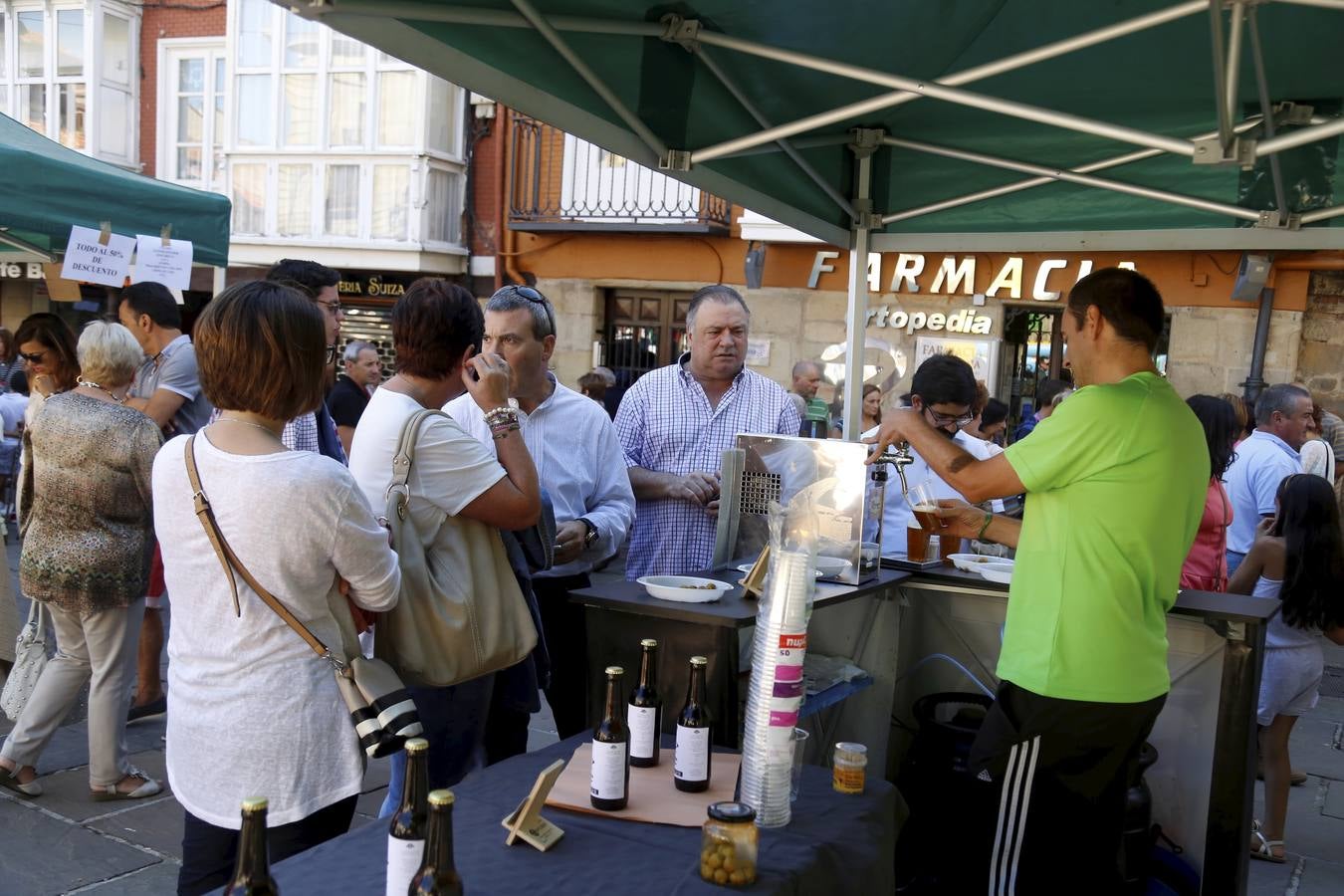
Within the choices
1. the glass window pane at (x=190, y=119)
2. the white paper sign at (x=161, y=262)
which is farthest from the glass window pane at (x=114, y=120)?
the white paper sign at (x=161, y=262)

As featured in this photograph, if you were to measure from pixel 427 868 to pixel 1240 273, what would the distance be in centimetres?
1145

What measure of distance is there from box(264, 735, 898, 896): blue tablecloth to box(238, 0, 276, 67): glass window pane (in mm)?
17014

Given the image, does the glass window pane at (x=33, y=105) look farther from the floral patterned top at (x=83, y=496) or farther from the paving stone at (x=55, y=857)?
the paving stone at (x=55, y=857)

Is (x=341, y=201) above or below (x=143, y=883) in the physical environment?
above

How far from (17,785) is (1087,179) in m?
4.75

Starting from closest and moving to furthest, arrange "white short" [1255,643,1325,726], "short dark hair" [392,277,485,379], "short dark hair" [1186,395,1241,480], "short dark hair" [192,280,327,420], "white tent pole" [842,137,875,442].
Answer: "short dark hair" [192,280,327,420] → "short dark hair" [392,277,485,379] → "white short" [1255,643,1325,726] → "short dark hair" [1186,395,1241,480] → "white tent pole" [842,137,875,442]

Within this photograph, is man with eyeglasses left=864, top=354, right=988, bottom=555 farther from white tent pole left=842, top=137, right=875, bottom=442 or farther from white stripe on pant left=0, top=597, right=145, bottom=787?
white stripe on pant left=0, top=597, right=145, bottom=787

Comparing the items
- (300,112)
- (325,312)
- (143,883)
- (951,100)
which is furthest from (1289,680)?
(300,112)

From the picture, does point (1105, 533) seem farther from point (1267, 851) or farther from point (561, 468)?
point (1267, 851)

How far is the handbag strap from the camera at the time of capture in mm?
2098

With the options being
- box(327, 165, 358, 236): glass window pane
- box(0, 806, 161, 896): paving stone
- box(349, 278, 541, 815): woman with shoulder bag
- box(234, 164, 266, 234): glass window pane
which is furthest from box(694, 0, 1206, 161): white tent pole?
box(234, 164, 266, 234): glass window pane

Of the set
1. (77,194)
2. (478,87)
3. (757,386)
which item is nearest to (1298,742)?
(757,386)

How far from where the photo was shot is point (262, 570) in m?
2.11

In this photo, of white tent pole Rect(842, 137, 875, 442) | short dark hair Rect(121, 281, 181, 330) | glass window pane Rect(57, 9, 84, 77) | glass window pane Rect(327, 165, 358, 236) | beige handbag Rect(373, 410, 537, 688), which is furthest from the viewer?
glass window pane Rect(57, 9, 84, 77)
